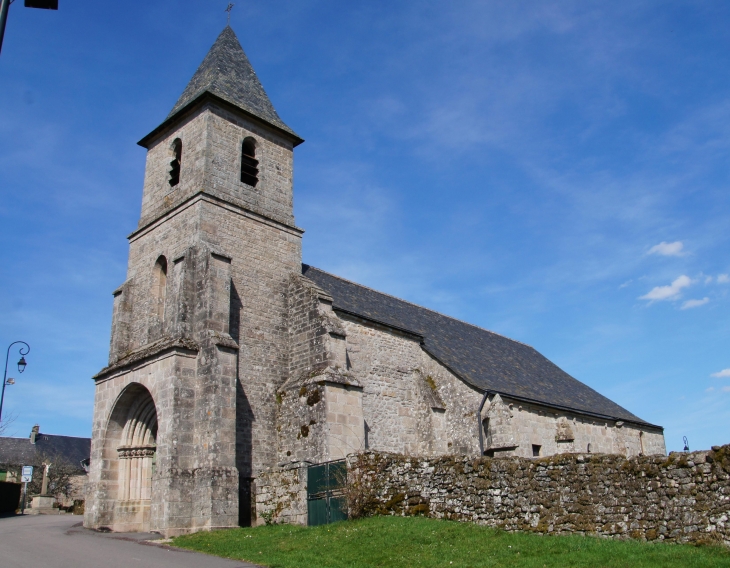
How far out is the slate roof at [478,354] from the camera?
21809 mm

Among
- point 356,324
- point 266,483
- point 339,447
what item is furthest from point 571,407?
point 266,483

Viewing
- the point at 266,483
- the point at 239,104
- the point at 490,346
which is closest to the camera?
the point at 266,483

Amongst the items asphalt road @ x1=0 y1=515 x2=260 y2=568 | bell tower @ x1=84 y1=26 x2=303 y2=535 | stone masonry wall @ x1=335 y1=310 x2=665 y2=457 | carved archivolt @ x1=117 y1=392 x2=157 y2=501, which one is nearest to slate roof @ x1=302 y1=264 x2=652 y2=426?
stone masonry wall @ x1=335 y1=310 x2=665 y2=457

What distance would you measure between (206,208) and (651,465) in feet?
44.4

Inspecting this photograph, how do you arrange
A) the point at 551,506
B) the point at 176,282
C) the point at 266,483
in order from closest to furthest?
the point at 551,506 < the point at 266,483 < the point at 176,282

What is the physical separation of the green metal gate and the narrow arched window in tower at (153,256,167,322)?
7.36 meters

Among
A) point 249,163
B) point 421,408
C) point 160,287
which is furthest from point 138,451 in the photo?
point 249,163

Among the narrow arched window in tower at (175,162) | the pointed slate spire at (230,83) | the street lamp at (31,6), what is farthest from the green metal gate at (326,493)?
the pointed slate spire at (230,83)

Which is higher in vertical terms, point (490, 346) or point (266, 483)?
point (490, 346)

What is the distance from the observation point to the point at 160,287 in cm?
1888

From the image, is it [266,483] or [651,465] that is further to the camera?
[266,483]

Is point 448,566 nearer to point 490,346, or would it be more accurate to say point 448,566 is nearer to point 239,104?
point 239,104

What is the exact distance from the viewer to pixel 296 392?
17.1 metres

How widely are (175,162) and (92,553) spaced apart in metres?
12.8
